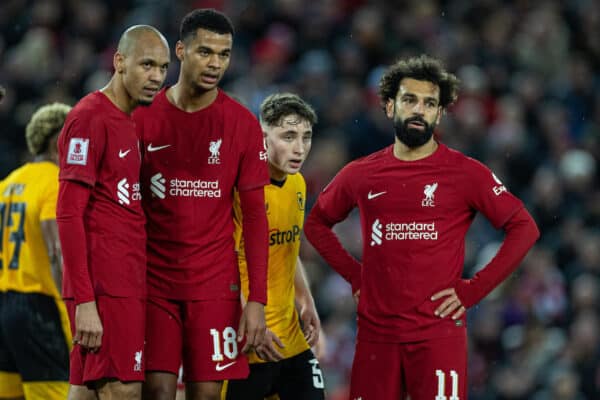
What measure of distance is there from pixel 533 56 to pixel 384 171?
883 centimetres

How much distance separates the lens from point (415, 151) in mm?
6785

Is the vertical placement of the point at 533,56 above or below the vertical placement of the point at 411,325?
above

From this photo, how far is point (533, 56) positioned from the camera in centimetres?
1512

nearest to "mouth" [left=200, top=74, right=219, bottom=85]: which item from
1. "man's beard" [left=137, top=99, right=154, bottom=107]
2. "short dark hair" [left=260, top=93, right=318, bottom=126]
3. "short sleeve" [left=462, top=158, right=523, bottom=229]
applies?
"man's beard" [left=137, top=99, right=154, bottom=107]

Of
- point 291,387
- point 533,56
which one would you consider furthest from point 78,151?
point 533,56

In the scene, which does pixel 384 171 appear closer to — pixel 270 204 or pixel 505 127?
pixel 270 204

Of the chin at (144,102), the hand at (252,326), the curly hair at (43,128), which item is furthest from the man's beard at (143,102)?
the curly hair at (43,128)

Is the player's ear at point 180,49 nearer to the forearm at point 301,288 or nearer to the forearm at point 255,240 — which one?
the forearm at point 255,240

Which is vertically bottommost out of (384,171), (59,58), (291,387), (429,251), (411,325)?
(291,387)

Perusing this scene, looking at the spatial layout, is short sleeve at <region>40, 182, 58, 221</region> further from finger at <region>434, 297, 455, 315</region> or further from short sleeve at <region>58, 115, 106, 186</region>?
finger at <region>434, 297, 455, 315</region>

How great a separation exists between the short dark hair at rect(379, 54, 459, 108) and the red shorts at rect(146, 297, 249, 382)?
1685 mm

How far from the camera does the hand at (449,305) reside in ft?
21.3

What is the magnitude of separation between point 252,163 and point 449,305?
1.34 metres

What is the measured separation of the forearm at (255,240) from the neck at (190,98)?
522mm
